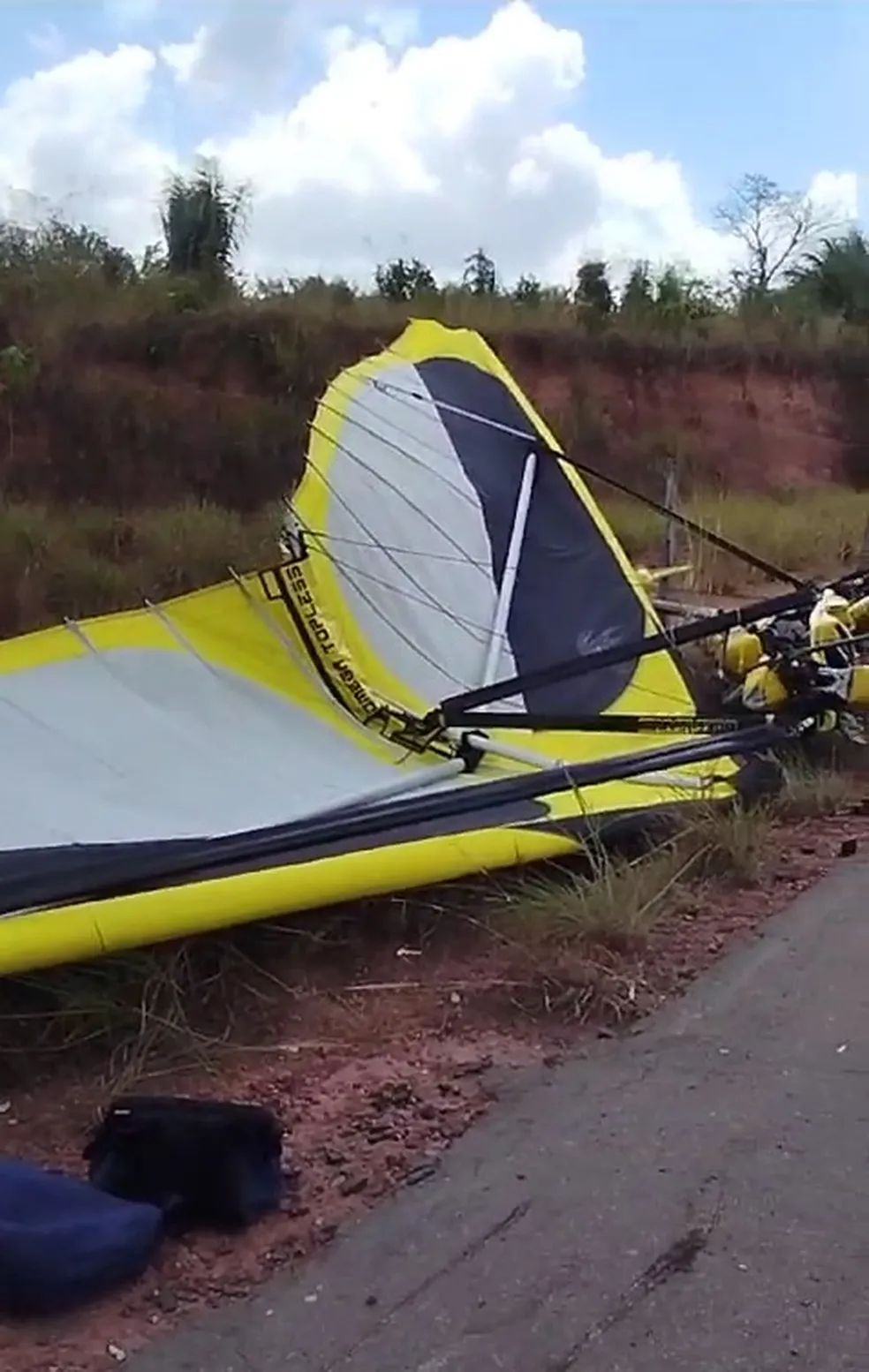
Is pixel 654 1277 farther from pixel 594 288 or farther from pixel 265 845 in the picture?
pixel 594 288

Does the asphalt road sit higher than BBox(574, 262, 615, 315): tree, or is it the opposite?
BBox(574, 262, 615, 315): tree

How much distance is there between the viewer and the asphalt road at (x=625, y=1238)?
205 centimetres

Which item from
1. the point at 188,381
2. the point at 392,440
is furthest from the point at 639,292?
the point at 392,440

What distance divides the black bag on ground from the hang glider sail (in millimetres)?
529

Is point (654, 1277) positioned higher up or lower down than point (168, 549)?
lower down

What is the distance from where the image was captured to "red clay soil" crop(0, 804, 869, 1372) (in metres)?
2.19

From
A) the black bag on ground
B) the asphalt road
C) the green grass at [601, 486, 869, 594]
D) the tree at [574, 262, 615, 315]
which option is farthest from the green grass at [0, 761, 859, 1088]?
the tree at [574, 262, 615, 315]

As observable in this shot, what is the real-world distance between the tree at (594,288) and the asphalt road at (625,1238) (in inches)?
720

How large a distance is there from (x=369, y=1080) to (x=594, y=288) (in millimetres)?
19323

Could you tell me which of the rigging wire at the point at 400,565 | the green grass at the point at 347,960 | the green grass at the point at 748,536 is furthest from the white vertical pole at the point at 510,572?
the green grass at the point at 748,536

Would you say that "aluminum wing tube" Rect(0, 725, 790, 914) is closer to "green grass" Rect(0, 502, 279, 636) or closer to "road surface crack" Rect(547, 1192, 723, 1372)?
"road surface crack" Rect(547, 1192, 723, 1372)

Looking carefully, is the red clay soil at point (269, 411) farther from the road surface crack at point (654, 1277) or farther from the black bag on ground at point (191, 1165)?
the road surface crack at point (654, 1277)

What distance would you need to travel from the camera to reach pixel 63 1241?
2137mm

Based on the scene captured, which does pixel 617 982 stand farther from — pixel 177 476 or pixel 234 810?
pixel 177 476
